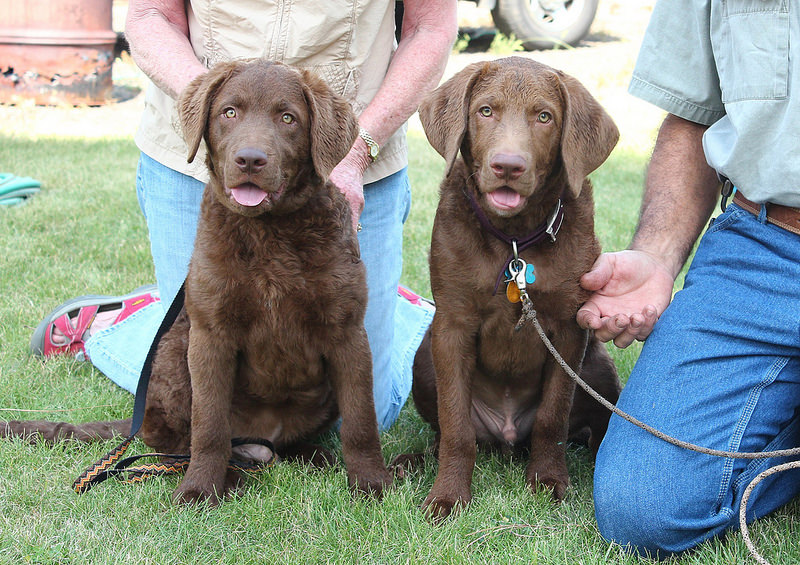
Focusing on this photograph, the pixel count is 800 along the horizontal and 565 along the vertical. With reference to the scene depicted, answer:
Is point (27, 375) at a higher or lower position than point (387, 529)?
lower

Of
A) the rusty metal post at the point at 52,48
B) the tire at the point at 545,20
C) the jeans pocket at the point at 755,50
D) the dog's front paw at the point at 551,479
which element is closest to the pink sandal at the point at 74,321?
the dog's front paw at the point at 551,479

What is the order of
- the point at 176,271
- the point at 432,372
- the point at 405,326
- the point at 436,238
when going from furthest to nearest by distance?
the point at 405,326 < the point at 176,271 < the point at 432,372 < the point at 436,238

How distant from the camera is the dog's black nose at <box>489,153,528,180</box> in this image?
259cm

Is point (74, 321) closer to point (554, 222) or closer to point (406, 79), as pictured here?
point (406, 79)

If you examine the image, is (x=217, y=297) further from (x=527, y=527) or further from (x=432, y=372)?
(x=527, y=527)

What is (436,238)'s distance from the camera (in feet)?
9.84

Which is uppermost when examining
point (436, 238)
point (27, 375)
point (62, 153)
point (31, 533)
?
point (436, 238)

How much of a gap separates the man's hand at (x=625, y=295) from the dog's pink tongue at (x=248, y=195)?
1.09 meters

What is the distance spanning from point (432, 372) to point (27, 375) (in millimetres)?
1806

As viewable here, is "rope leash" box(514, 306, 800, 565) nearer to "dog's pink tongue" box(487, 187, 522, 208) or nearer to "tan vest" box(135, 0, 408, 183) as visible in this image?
"dog's pink tongue" box(487, 187, 522, 208)

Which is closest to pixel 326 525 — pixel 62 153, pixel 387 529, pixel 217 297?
pixel 387 529

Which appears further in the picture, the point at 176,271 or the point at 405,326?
the point at 405,326

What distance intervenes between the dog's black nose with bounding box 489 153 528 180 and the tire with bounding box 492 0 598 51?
10.3 meters

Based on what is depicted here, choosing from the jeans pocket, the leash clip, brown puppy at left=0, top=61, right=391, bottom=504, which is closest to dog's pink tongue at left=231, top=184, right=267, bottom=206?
brown puppy at left=0, top=61, right=391, bottom=504
